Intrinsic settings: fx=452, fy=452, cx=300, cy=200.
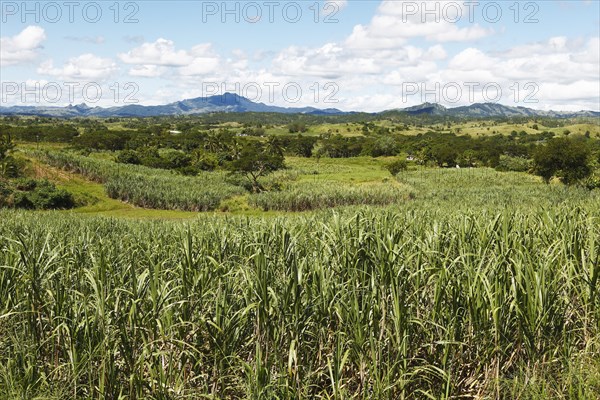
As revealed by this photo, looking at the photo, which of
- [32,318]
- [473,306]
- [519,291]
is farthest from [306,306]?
[32,318]

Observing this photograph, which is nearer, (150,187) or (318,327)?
(318,327)

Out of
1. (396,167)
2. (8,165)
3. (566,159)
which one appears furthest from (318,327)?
(396,167)

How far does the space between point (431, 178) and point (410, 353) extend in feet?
235

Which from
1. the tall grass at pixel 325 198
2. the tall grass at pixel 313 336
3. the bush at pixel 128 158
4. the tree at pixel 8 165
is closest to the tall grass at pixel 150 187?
the tall grass at pixel 325 198

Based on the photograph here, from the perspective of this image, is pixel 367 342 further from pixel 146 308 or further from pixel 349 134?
pixel 349 134

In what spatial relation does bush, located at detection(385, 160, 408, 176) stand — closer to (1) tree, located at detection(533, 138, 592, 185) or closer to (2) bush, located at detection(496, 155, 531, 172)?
(2) bush, located at detection(496, 155, 531, 172)

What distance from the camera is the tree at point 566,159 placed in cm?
5741

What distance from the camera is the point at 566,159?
57.7 m

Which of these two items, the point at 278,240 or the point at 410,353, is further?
the point at 278,240

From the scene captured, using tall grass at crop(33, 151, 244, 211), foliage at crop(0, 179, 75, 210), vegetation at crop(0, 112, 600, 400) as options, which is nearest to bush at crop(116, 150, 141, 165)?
tall grass at crop(33, 151, 244, 211)

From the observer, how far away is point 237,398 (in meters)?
5.11

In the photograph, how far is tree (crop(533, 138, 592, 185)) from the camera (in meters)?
57.4

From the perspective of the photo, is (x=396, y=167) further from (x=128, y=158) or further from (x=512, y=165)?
(x=128, y=158)

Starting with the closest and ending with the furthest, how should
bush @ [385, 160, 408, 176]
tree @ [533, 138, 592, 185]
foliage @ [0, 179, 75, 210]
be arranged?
foliage @ [0, 179, 75, 210] → tree @ [533, 138, 592, 185] → bush @ [385, 160, 408, 176]
